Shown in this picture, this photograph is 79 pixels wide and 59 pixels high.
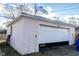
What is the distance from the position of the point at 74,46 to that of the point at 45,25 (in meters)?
2.29

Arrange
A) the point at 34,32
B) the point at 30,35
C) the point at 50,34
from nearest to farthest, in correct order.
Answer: the point at 30,35 → the point at 34,32 → the point at 50,34

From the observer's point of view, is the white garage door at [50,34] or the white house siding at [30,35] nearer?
the white house siding at [30,35]

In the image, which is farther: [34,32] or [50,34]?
[50,34]

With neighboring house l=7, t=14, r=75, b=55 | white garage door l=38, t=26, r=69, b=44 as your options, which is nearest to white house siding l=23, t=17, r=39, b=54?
neighboring house l=7, t=14, r=75, b=55

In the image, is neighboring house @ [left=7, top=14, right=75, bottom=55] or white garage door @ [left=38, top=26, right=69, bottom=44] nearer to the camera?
neighboring house @ [left=7, top=14, right=75, bottom=55]

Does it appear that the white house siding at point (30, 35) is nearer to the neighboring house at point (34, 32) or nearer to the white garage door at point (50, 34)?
the neighboring house at point (34, 32)

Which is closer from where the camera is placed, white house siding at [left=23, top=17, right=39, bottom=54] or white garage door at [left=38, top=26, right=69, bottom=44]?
white house siding at [left=23, top=17, right=39, bottom=54]

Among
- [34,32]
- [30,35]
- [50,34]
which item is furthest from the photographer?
[50,34]

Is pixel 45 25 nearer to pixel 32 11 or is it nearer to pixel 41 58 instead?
pixel 32 11

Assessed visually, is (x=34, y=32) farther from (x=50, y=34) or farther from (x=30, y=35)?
(x=50, y=34)

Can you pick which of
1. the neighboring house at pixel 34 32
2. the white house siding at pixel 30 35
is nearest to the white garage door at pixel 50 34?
the neighboring house at pixel 34 32

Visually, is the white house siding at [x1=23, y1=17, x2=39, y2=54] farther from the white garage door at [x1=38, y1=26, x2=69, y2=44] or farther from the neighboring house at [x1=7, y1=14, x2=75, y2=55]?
the white garage door at [x1=38, y1=26, x2=69, y2=44]

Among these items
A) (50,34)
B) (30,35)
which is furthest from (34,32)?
(50,34)

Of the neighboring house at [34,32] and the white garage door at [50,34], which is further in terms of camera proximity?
the white garage door at [50,34]
